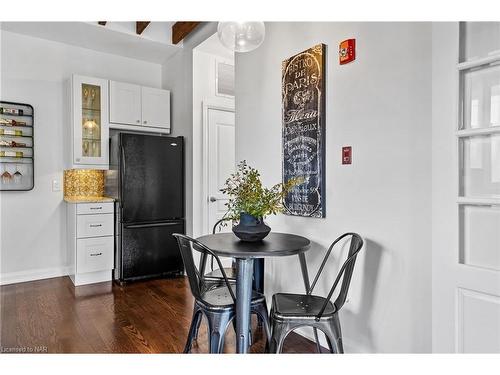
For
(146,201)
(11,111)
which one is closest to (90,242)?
(146,201)

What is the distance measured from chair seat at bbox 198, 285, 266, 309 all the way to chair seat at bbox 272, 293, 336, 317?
5.2 inches

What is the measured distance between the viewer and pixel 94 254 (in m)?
3.69

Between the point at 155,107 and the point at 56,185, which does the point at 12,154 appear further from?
the point at 155,107

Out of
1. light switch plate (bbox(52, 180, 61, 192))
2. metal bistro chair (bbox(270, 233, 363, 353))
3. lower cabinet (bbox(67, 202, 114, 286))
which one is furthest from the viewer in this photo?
light switch plate (bbox(52, 180, 61, 192))

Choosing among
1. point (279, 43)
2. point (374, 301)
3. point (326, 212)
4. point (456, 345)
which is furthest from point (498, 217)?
point (279, 43)

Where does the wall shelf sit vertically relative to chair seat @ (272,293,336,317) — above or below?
above

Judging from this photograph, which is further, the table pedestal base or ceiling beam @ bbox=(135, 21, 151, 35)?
ceiling beam @ bbox=(135, 21, 151, 35)

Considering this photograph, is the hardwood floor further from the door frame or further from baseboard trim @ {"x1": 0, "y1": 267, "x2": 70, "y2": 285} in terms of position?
the door frame

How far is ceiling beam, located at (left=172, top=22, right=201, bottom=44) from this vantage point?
12.4ft

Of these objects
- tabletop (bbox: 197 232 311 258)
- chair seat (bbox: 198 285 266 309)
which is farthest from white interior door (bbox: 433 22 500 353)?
chair seat (bbox: 198 285 266 309)

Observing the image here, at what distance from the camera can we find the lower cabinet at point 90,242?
11.8 feet

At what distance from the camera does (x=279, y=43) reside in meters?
2.67
